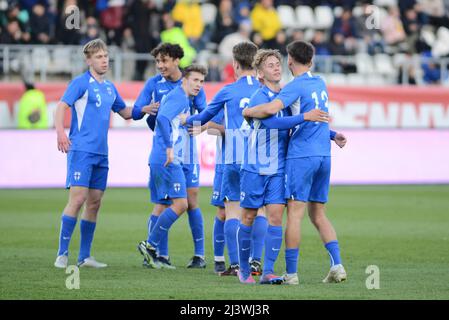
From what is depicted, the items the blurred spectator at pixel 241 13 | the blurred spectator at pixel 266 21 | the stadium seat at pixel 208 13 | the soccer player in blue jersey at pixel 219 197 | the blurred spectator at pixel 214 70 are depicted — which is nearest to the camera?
the soccer player in blue jersey at pixel 219 197

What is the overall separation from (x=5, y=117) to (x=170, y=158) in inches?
465

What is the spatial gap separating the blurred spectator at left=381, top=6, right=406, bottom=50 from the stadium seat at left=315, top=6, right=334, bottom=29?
1.44 meters

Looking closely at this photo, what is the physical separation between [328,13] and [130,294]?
2069 cm

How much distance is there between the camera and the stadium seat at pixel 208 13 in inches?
1030

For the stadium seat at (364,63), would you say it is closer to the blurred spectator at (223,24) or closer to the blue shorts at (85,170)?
the blurred spectator at (223,24)

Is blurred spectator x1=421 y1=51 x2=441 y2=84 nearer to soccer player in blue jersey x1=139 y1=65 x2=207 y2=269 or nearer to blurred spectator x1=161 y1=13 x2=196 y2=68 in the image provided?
blurred spectator x1=161 y1=13 x2=196 y2=68

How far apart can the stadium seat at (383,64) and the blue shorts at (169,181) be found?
54.6 ft

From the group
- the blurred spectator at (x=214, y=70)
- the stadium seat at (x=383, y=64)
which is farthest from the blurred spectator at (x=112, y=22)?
the stadium seat at (x=383, y=64)

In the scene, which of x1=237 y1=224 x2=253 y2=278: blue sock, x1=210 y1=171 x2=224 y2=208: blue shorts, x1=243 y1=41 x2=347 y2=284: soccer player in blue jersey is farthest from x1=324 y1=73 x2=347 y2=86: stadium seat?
x1=243 y1=41 x2=347 y2=284: soccer player in blue jersey

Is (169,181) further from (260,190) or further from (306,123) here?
(306,123)

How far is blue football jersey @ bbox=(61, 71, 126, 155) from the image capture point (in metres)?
11.0

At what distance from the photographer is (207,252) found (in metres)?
12.6

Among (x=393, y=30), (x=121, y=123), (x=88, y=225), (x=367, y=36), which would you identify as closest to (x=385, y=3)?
(x=393, y=30)

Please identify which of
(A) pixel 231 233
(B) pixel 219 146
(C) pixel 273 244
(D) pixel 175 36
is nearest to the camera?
(C) pixel 273 244
